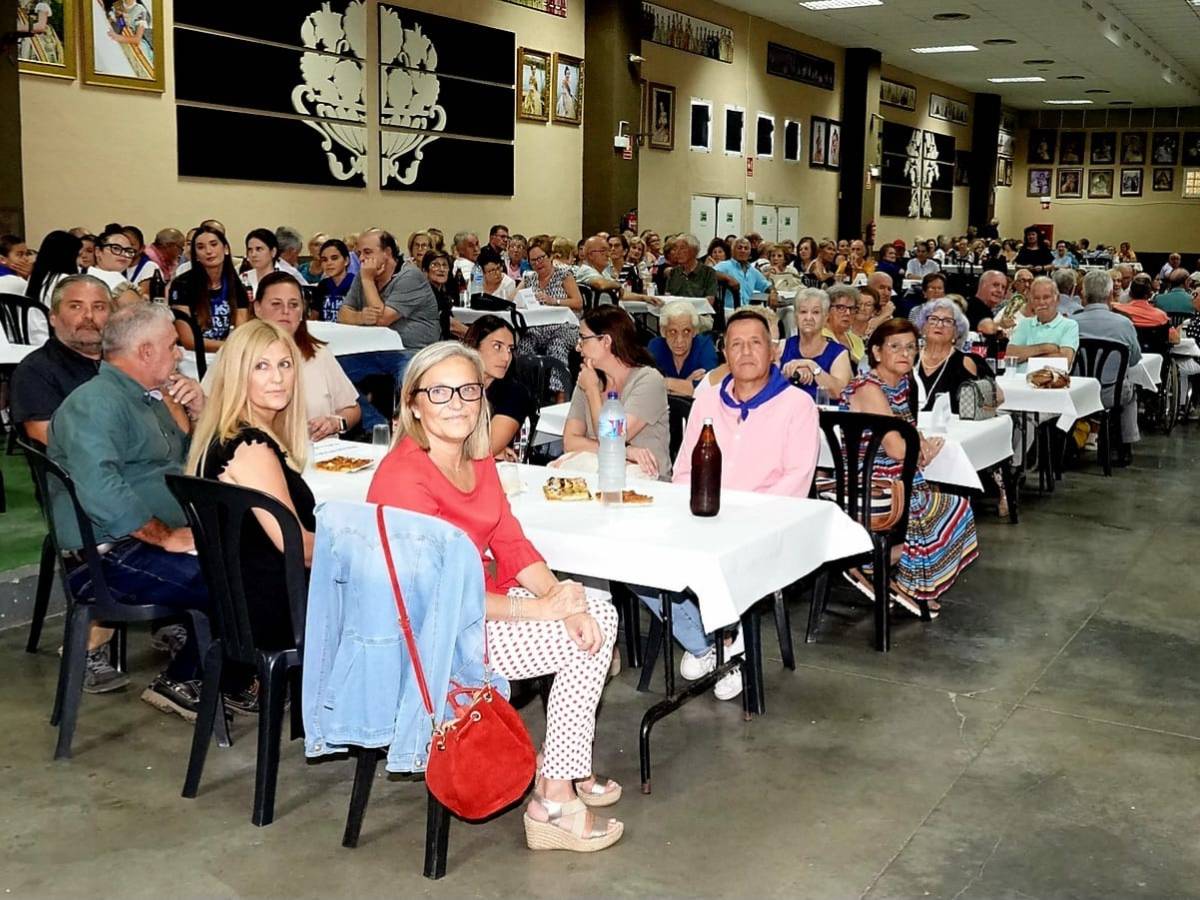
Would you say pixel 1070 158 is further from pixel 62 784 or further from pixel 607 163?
pixel 62 784

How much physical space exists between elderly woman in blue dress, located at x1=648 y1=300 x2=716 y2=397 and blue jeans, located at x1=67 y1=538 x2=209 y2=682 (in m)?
2.62

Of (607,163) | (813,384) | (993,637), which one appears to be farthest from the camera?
(607,163)

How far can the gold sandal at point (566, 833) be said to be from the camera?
273 cm

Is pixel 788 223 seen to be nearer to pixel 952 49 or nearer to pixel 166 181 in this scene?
pixel 952 49

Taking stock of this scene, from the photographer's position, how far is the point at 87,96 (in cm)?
853

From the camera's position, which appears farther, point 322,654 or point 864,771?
point 864,771

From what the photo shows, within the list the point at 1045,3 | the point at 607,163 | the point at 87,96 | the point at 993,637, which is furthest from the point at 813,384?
the point at 1045,3

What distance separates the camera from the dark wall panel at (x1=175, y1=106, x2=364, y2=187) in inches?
369

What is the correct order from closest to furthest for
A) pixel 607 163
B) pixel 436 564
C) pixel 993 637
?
pixel 436 564
pixel 993 637
pixel 607 163

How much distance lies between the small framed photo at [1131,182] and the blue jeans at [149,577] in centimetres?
2738

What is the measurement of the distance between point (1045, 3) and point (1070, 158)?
45.5 ft

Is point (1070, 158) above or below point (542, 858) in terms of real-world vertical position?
above

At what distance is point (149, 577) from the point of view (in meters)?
3.24

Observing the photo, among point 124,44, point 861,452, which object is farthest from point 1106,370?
point 124,44
